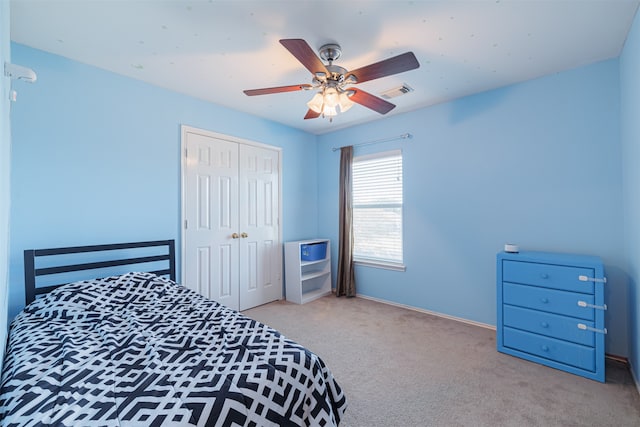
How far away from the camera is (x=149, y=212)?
2.76 m

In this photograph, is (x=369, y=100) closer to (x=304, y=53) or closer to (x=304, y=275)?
(x=304, y=53)

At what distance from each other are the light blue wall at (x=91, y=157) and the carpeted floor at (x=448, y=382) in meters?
1.87

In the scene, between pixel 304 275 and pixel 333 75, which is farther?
pixel 304 275

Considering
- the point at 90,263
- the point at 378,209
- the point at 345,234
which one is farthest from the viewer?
the point at 345,234

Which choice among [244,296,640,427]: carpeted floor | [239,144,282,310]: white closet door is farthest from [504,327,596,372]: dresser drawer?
[239,144,282,310]: white closet door

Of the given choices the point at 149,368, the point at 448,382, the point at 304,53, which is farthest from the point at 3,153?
the point at 448,382

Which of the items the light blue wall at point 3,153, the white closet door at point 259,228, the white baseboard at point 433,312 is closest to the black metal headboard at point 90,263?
the light blue wall at point 3,153

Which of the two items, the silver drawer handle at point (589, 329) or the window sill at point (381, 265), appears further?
the window sill at point (381, 265)

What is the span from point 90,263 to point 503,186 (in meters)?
3.90

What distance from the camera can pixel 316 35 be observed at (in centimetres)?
198

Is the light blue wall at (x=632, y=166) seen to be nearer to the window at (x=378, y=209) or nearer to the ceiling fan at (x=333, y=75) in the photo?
the ceiling fan at (x=333, y=75)

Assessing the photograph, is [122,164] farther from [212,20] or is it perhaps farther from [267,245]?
[267,245]

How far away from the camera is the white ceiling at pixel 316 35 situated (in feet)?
5.70

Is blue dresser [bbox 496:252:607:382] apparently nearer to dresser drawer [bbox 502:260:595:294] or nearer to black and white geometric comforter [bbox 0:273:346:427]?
dresser drawer [bbox 502:260:595:294]
